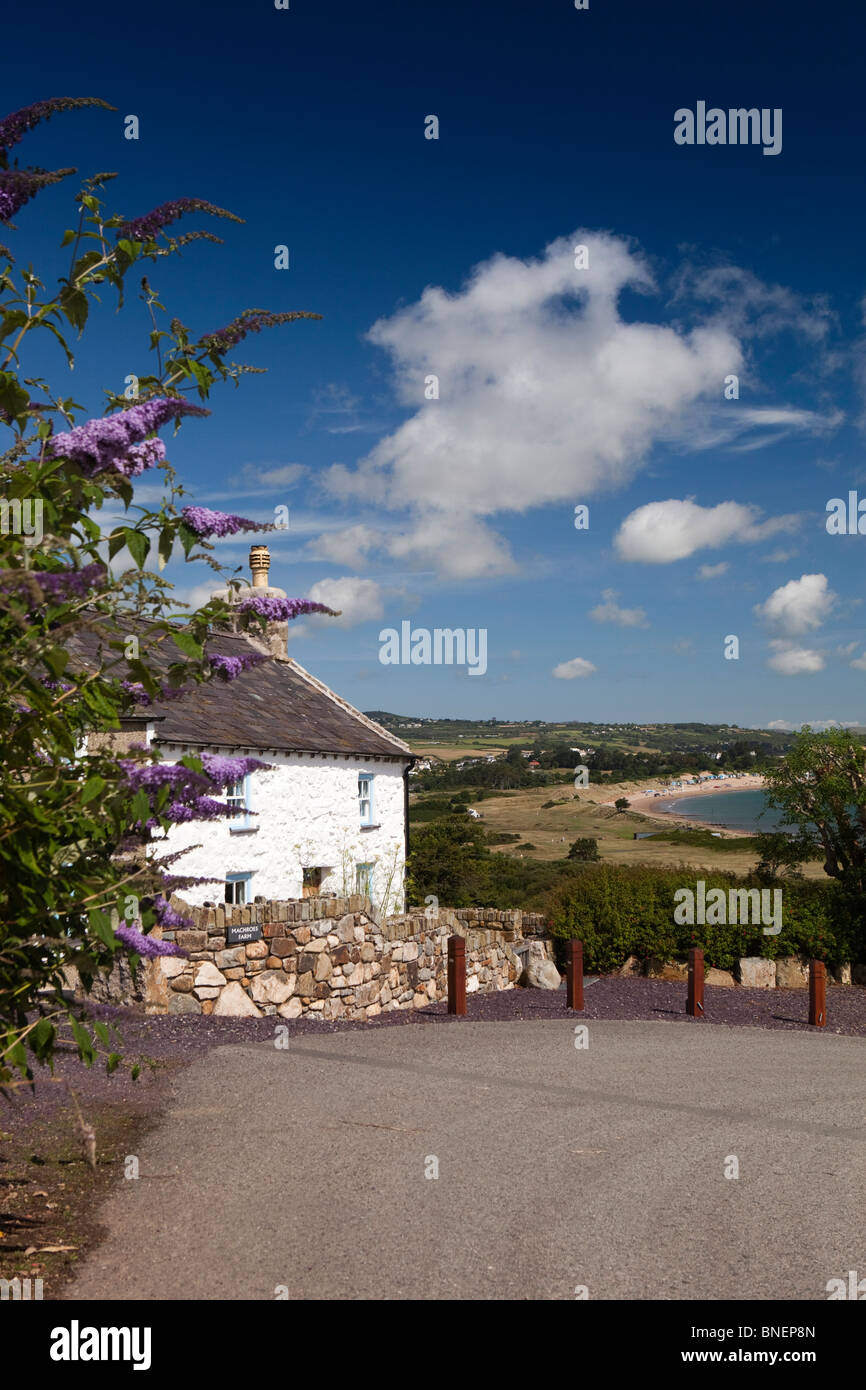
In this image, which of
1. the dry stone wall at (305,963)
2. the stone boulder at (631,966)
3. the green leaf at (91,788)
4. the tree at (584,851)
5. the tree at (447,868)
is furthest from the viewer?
the tree at (584,851)

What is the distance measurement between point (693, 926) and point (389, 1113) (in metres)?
10.0

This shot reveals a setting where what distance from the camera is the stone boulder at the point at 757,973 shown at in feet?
56.1

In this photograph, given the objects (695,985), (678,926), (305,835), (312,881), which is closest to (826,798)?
(678,926)

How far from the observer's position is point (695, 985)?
1466 cm

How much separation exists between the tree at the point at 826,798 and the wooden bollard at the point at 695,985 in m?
5.62

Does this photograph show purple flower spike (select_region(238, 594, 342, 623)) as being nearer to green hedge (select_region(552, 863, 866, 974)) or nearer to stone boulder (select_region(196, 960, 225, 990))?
stone boulder (select_region(196, 960, 225, 990))

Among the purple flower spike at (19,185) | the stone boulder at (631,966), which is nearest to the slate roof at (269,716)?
the stone boulder at (631,966)

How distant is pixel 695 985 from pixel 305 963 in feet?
18.8

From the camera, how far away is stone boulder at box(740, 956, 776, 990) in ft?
56.1

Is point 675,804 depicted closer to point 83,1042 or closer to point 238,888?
point 238,888

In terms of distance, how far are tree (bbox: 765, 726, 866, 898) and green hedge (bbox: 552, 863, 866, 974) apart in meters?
1.17

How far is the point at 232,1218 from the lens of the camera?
19.5ft

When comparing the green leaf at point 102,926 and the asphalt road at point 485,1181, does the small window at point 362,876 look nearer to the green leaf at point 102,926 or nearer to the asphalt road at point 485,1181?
the asphalt road at point 485,1181

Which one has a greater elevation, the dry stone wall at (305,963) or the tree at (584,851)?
the dry stone wall at (305,963)
